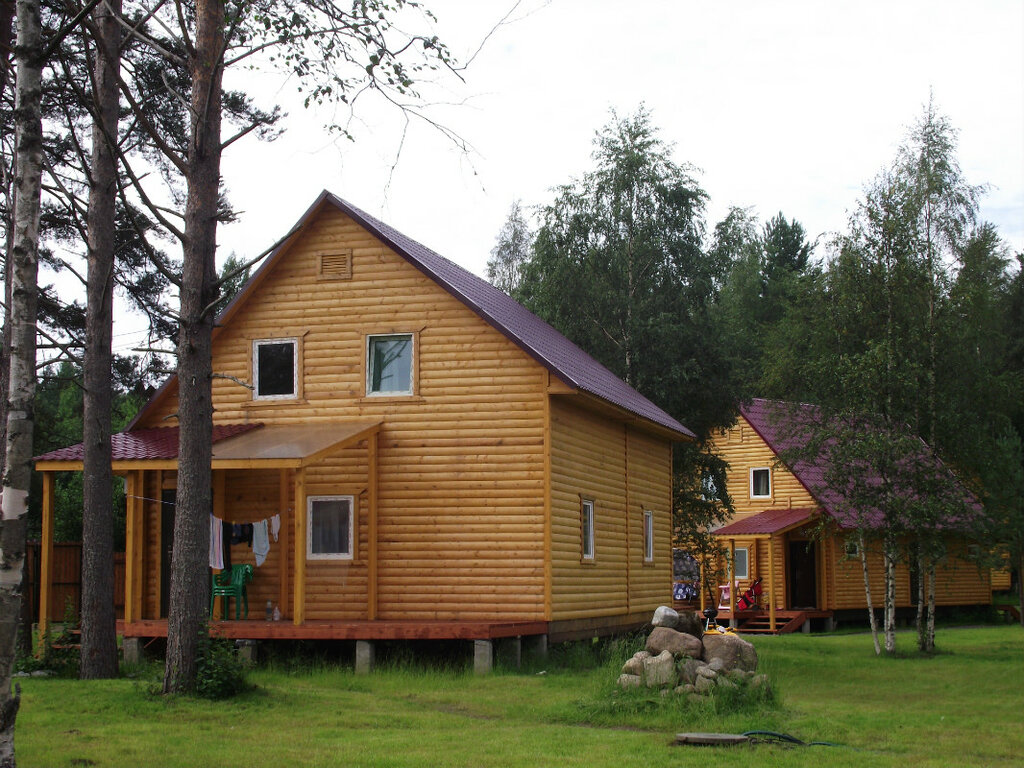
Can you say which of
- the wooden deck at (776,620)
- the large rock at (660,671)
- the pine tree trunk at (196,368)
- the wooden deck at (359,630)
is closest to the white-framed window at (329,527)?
the wooden deck at (359,630)

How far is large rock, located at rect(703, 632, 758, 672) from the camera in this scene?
14359 mm

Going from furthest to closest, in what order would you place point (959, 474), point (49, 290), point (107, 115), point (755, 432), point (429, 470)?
point (755, 432), point (959, 474), point (49, 290), point (429, 470), point (107, 115)

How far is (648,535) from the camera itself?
81.9 feet

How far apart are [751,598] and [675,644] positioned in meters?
21.0

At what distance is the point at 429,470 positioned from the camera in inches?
757

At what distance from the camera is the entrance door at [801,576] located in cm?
3631

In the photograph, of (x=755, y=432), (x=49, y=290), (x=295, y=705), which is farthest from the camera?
(x=755, y=432)

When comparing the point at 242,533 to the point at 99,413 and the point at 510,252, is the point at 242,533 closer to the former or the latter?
the point at 99,413

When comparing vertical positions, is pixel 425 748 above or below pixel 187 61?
below

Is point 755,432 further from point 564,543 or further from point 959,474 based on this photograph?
point 564,543

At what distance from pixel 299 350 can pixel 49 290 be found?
6.15 meters

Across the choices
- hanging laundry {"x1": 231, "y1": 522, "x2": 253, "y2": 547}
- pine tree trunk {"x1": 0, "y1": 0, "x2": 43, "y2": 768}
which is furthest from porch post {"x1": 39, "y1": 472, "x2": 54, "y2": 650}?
pine tree trunk {"x1": 0, "y1": 0, "x2": 43, "y2": 768}

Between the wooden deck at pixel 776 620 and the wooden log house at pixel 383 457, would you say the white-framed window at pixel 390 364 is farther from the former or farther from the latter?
the wooden deck at pixel 776 620

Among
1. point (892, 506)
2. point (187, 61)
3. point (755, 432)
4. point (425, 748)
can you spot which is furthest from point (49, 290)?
point (755, 432)
